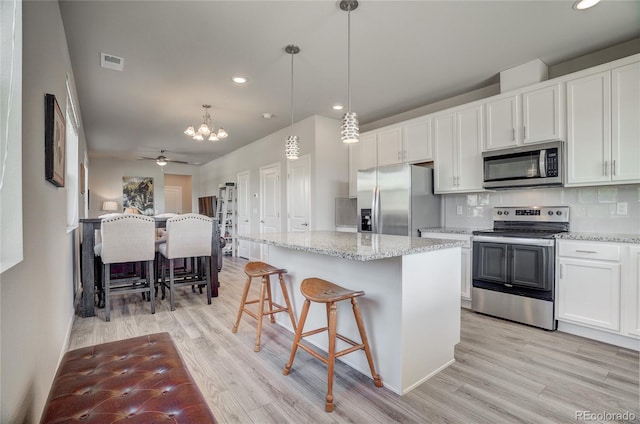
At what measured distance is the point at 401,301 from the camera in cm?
187

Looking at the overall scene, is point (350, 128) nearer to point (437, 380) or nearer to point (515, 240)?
point (437, 380)

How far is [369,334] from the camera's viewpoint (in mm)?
2092

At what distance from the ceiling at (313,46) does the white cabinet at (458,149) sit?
41 cm

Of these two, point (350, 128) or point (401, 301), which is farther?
point (350, 128)

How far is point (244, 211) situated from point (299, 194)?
251 centimetres

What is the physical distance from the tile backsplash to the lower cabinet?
A: 0.53 meters

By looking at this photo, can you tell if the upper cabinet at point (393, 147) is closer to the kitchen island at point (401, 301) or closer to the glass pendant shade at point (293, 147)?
the glass pendant shade at point (293, 147)

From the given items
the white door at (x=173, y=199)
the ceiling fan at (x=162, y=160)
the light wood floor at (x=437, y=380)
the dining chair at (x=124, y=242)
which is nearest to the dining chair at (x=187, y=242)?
the dining chair at (x=124, y=242)

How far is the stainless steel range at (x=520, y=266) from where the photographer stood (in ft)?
9.37

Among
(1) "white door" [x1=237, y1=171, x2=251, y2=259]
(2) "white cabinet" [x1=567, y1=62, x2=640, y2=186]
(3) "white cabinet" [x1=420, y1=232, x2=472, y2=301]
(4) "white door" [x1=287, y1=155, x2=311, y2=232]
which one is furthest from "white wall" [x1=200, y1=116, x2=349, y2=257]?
(2) "white cabinet" [x1=567, y1=62, x2=640, y2=186]

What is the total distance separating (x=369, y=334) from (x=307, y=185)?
328cm

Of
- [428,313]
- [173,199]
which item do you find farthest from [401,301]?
[173,199]

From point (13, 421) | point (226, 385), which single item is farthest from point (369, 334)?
point (13, 421)

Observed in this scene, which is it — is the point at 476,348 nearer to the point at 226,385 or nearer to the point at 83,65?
the point at 226,385
